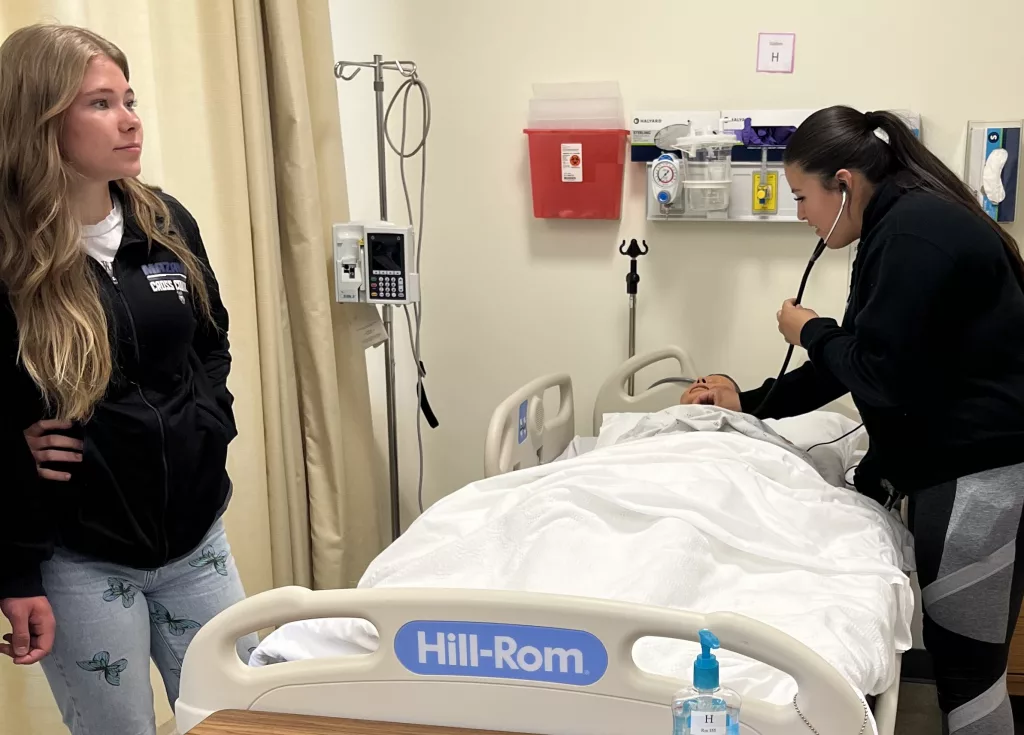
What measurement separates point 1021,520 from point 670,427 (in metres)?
0.78

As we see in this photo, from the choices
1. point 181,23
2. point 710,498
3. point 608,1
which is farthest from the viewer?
point 608,1

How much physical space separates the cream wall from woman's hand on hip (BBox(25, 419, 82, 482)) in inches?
73.7

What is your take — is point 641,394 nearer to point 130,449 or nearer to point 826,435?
point 826,435

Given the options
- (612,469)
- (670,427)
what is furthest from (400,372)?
(612,469)

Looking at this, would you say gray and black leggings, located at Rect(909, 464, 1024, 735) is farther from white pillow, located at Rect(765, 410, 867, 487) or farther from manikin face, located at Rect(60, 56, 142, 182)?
manikin face, located at Rect(60, 56, 142, 182)

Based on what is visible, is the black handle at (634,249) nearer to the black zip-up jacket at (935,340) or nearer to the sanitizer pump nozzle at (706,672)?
the black zip-up jacket at (935,340)

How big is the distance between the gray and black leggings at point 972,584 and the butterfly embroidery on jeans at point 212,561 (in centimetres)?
137

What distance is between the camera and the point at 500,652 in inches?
48.4

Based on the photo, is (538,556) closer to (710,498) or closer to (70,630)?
(710,498)

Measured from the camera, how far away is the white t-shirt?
1.60m

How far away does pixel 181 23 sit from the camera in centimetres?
236

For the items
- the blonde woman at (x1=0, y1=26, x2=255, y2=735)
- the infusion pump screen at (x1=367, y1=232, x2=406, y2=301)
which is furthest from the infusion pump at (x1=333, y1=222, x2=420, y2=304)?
the blonde woman at (x1=0, y1=26, x2=255, y2=735)

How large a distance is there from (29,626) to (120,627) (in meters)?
0.14

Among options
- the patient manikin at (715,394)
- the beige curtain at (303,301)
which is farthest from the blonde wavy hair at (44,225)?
the patient manikin at (715,394)
